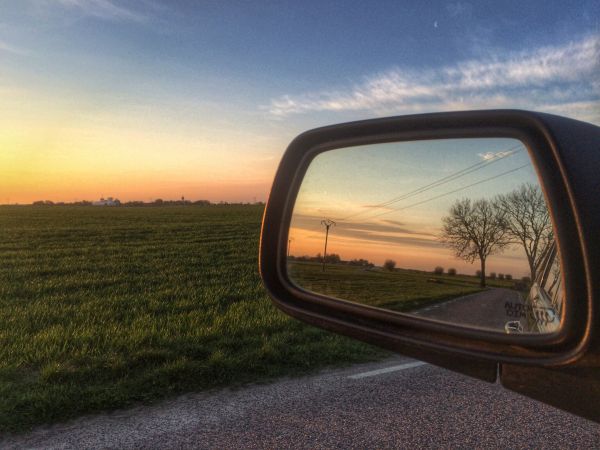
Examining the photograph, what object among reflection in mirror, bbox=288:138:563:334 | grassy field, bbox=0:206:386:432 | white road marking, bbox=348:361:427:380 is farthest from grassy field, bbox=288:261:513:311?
white road marking, bbox=348:361:427:380

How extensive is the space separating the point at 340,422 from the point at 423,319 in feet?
10.2

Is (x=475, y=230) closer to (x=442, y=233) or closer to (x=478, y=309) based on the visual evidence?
(x=442, y=233)

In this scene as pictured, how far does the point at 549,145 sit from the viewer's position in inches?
47.7

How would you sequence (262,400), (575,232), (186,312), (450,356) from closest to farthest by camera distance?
(575,232) < (450,356) < (262,400) < (186,312)

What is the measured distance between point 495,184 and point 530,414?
383 cm

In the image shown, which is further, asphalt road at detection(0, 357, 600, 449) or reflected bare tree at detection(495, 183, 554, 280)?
asphalt road at detection(0, 357, 600, 449)

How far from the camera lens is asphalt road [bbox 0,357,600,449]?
4.14 metres

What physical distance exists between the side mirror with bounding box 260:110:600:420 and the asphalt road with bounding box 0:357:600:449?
2.44 m

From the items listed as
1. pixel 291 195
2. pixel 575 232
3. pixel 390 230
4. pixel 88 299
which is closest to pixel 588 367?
pixel 575 232

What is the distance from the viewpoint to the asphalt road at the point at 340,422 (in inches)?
163

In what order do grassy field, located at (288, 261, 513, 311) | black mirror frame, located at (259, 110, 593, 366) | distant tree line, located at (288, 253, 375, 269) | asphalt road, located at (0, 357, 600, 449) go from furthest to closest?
asphalt road, located at (0, 357, 600, 449) < distant tree line, located at (288, 253, 375, 269) < grassy field, located at (288, 261, 513, 311) < black mirror frame, located at (259, 110, 593, 366)

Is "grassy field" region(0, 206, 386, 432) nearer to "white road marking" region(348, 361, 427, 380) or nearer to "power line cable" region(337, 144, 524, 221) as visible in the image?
"white road marking" region(348, 361, 427, 380)

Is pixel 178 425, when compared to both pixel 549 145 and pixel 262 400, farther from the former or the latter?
pixel 549 145

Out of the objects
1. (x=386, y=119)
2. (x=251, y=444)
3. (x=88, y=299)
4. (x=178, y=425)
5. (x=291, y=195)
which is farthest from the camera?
(x=88, y=299)
